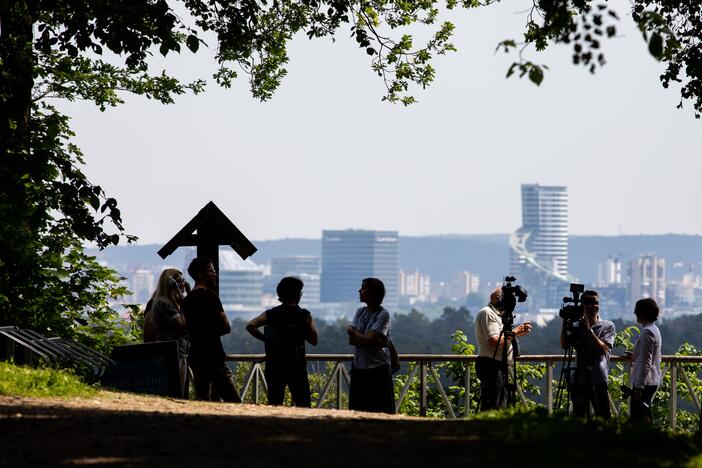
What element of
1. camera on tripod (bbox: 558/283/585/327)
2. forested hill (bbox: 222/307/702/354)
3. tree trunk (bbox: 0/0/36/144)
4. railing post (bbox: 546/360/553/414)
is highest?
tree trunk (bbox: 0/0/36/144)

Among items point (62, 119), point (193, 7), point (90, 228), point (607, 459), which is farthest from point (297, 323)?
point (193, 7)

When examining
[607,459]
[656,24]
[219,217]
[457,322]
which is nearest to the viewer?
[607,459]

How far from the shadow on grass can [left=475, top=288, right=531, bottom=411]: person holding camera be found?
124 inches

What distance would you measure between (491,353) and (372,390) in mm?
1552

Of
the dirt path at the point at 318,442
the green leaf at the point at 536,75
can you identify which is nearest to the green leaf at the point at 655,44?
the green leaf at the point at 536,75

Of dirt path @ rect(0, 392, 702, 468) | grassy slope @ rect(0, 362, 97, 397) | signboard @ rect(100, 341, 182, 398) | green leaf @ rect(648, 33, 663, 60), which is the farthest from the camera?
signboard @ rect(100, 341, 182, 398)

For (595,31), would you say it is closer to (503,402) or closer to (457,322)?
(503,402)

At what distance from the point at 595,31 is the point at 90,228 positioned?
7789mm

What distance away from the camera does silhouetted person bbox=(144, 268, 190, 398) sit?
33.1 ft

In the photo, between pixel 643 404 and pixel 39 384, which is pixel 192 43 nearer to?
pixel 39 384

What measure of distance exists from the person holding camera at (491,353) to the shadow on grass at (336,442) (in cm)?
315

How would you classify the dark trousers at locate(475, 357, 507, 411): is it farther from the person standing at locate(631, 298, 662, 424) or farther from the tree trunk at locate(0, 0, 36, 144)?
the tree trunk at locate(0, 0, 36, 144)

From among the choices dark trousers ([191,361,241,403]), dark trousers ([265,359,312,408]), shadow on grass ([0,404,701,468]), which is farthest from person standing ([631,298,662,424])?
dark trousers ([191,361,241,403])

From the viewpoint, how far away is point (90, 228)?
14.2 m
